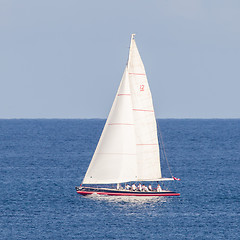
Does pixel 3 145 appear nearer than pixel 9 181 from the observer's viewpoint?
No

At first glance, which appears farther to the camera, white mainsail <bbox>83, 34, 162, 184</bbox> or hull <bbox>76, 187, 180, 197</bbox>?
hull <bbox>76, 187, 180, 197</bbox>

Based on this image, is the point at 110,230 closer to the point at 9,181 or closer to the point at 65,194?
the point at 65,194

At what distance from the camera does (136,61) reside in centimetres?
7050

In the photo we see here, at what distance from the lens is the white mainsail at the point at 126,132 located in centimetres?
7100

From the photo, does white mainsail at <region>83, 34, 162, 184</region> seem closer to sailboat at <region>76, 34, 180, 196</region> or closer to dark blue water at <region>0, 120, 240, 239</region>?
sailboat at <region>76, 34, 180, 196</region>

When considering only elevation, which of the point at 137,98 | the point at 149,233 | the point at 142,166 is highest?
the point at 137,98

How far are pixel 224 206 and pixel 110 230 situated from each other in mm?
15306

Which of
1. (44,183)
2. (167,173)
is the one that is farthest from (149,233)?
(167,173)

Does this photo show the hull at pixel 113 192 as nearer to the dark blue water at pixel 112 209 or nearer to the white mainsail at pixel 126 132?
the dark blue water at pixel 112 209

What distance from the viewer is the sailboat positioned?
7094 centimetres

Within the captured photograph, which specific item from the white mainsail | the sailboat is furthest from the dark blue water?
the white mainsail

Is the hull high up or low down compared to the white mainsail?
down

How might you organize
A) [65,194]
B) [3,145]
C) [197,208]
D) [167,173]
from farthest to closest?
[3,145] < [167,173] < [65,194] < [197,208]

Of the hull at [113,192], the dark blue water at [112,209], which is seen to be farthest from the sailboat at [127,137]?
the dark blue water at [112,209]
